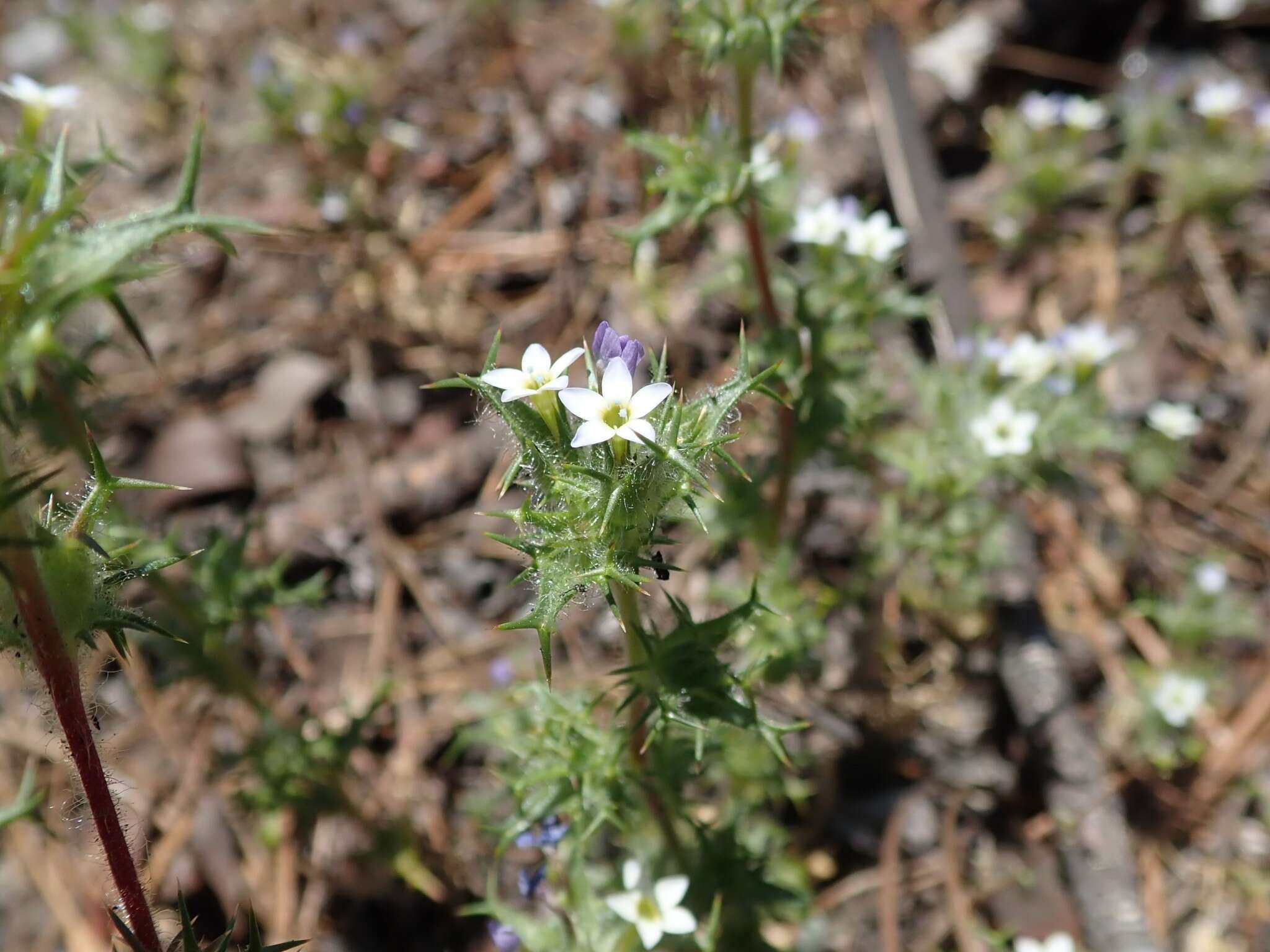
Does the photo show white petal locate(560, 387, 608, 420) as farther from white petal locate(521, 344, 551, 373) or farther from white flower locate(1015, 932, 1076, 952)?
white flower locate(1015, 932, 1076, 952)

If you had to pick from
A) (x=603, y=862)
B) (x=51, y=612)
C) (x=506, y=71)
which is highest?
(x=51, y=612)

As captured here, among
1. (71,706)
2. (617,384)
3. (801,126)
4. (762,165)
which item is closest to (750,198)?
(762,165)

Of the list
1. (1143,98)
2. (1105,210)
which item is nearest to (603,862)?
(1105,210)

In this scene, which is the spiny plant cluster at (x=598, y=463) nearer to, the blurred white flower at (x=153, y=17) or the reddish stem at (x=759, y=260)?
the reddish stem at (x=759, y=260)

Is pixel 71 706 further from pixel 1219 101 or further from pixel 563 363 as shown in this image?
pixel 1219 101

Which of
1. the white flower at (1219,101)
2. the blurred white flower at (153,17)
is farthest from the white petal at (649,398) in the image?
the blurred white flower at (153,17)

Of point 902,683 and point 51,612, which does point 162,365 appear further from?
point 902,683
